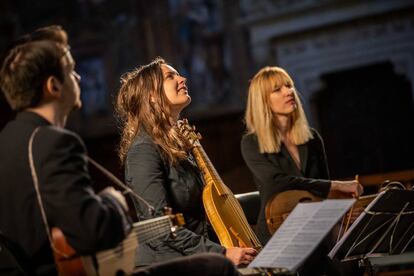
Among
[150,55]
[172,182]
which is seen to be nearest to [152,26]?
[150,55]

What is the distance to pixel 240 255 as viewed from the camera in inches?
117

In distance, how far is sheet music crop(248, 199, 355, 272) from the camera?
89.4 inches

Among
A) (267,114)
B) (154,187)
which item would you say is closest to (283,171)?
(267,114)

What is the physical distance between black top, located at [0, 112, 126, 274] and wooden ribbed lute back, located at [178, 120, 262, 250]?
979mm

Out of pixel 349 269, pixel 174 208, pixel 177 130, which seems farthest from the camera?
pixel 349 269

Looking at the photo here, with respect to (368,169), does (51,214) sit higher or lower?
higher

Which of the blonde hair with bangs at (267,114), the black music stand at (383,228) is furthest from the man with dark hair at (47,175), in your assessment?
the blonde hair with bangs at (267,114)

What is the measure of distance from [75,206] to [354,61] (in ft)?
23.9

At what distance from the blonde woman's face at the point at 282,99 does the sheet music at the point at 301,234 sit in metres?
2.12

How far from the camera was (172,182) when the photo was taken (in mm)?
3258

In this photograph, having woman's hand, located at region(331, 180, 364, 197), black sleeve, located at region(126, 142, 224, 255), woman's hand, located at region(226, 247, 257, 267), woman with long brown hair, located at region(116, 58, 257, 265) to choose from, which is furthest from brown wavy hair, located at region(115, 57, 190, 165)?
woman's hand, located at region(331, 180, 364, 197)

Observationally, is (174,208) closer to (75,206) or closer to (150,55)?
(75,206)

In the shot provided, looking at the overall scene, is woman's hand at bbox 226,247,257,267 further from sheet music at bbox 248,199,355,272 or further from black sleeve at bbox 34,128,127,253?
black sleeve at bbox 34,128,127,253

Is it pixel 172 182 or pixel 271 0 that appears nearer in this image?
pixel 172 182
